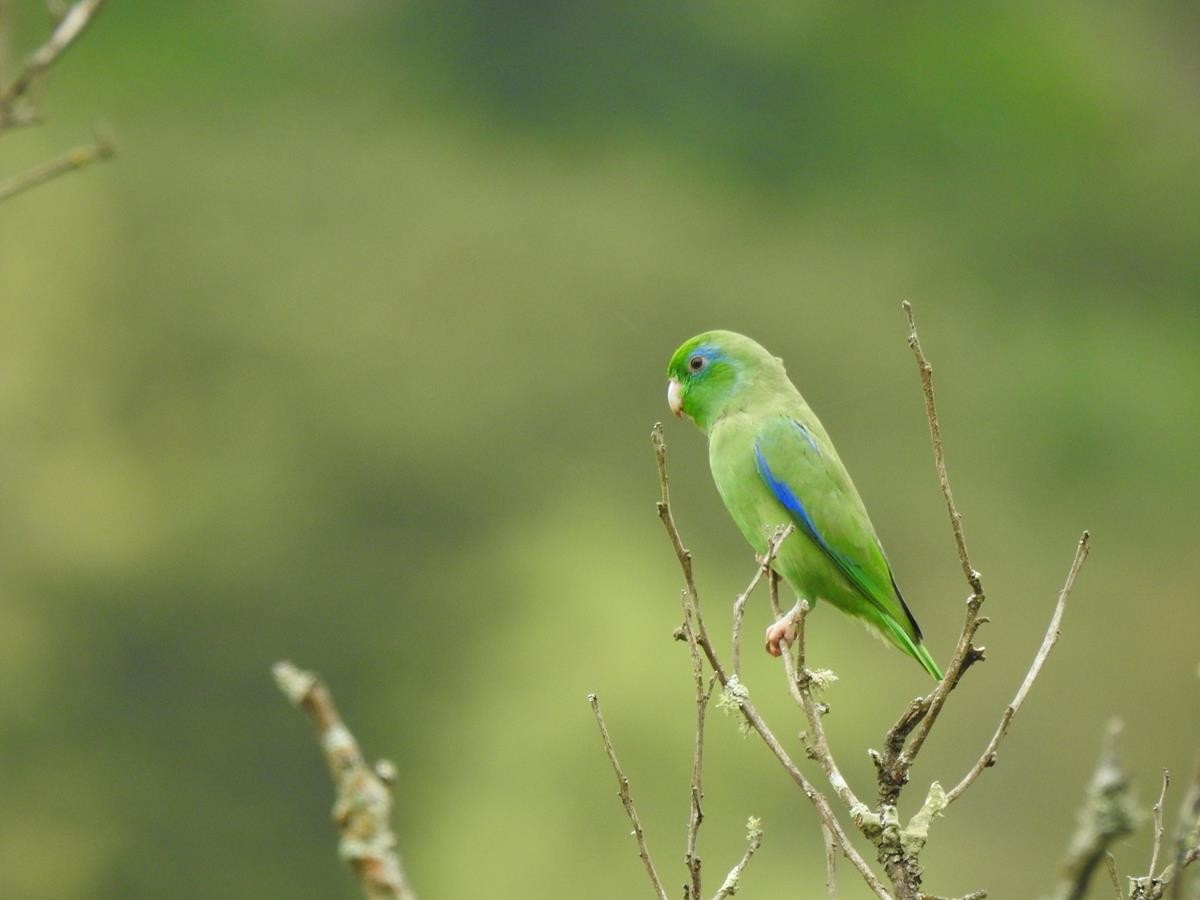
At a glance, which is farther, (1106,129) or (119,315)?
(1106,129)

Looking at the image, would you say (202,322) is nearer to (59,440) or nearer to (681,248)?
(59,440)

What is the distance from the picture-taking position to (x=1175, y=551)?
31.3m

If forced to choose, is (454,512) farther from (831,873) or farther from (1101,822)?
(1101,822)

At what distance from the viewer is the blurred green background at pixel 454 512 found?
21.6 metres

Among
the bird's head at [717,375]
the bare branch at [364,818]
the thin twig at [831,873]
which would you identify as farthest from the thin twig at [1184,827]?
the bird's head at [717,375]

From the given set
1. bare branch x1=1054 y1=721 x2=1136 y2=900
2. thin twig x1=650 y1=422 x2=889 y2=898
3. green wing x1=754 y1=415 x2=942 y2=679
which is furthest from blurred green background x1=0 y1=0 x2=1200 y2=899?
bare branch x1=1054 y1=721 x2=1136 y2=900

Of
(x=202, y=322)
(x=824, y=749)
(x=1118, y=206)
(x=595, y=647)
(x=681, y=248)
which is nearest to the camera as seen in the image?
(x=824, y=749)

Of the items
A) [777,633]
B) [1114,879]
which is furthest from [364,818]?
[777,633]

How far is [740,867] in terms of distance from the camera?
2.84m

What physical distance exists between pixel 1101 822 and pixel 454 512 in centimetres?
2492

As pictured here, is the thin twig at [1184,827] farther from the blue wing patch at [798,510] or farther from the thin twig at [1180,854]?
the blue wing patch at [798,510]

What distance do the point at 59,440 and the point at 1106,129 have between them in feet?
91.7

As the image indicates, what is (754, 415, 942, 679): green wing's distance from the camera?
4.94m

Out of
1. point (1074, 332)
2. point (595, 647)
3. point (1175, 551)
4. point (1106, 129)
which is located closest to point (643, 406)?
point (595, 647)
